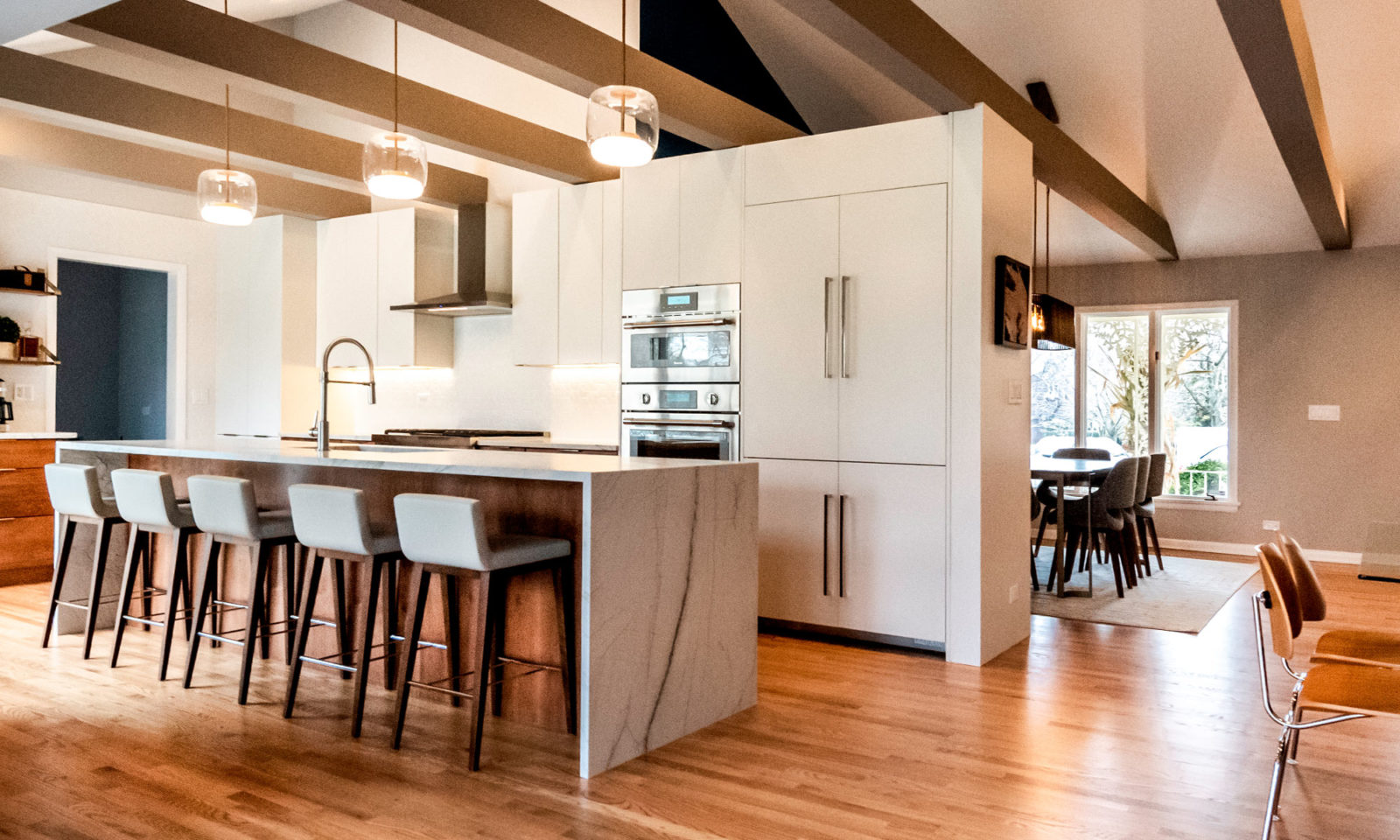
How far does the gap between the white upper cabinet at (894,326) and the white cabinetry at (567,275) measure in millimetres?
1695

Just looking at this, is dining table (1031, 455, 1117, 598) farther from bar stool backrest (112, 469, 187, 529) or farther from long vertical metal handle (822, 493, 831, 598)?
bar stool backrest (112, 469, 187, 529)

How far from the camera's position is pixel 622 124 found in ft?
11.0

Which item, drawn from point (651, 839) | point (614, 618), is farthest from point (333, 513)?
point (651, 839)

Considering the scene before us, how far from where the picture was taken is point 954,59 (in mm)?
4324

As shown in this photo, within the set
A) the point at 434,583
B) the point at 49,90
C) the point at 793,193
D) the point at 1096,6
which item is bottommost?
the point at 434,583

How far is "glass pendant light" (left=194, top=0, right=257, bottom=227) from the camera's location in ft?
13.6

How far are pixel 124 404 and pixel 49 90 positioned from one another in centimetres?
527

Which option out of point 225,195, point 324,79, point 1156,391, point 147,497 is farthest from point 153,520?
point 1156,391

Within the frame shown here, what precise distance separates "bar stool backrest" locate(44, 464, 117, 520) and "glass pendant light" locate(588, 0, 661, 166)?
108 inches

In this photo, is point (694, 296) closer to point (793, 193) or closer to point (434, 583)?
point (793, 193)

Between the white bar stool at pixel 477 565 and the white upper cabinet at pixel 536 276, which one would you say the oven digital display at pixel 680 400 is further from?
the white bar stool at pixel 477 565

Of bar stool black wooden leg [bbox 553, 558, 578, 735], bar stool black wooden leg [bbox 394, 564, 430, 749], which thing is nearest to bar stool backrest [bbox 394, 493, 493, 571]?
bar stool black wooden leg [bbox 394, 564, 430, 749]

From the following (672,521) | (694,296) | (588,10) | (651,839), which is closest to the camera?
(651,839)

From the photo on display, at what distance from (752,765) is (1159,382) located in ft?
22.0
